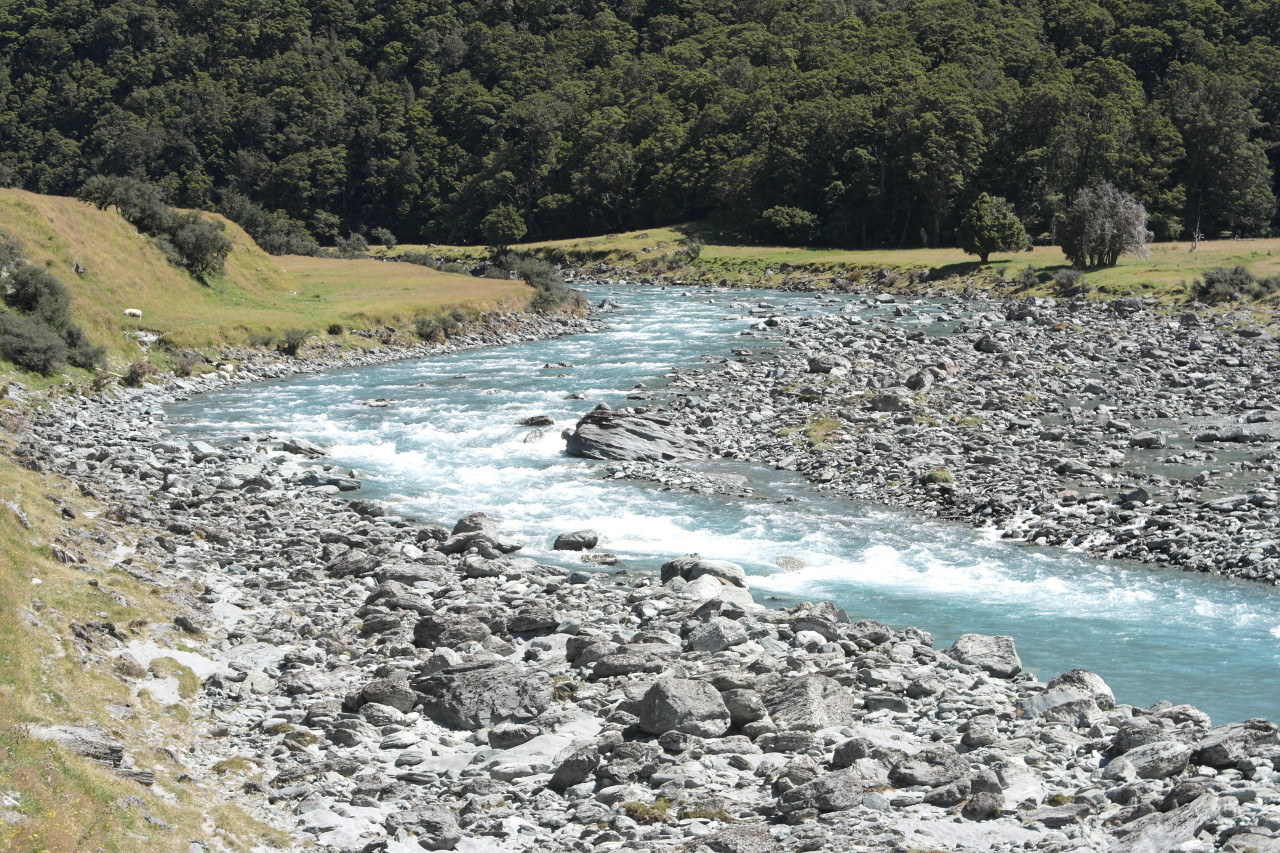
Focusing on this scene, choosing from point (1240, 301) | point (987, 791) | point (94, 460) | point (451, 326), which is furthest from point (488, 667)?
point (1240, 301)

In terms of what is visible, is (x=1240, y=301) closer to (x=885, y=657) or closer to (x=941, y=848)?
(x=885, y=657)

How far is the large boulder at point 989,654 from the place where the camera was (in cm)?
1969

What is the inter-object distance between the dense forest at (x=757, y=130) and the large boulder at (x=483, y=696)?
82.9 metres

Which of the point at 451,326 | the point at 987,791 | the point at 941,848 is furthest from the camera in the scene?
the point at 451,326

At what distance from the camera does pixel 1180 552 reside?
2670 cm

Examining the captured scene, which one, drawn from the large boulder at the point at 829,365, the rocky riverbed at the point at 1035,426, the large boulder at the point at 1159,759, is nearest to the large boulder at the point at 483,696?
the large boulder at the point at 1159,759

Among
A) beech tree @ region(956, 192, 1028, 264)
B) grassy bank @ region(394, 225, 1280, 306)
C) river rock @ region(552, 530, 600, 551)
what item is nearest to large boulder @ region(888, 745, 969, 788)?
river rock @ region(552, 530, 600, 551)

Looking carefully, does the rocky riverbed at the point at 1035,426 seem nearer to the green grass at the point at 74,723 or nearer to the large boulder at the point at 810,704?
the large boulder at the point at 810,704

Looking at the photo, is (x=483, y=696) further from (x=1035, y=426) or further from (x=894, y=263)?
(x=894, y=263)

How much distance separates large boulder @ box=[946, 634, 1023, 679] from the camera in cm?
1969

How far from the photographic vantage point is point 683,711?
16844 mm

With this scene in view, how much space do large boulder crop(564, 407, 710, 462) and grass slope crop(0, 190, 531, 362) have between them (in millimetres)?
23861

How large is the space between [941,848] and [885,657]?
6.70 m

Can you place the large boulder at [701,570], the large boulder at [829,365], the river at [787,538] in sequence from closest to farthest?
the river at [787,538], the large boulder at [701,570], the large boulder at [829,365]
